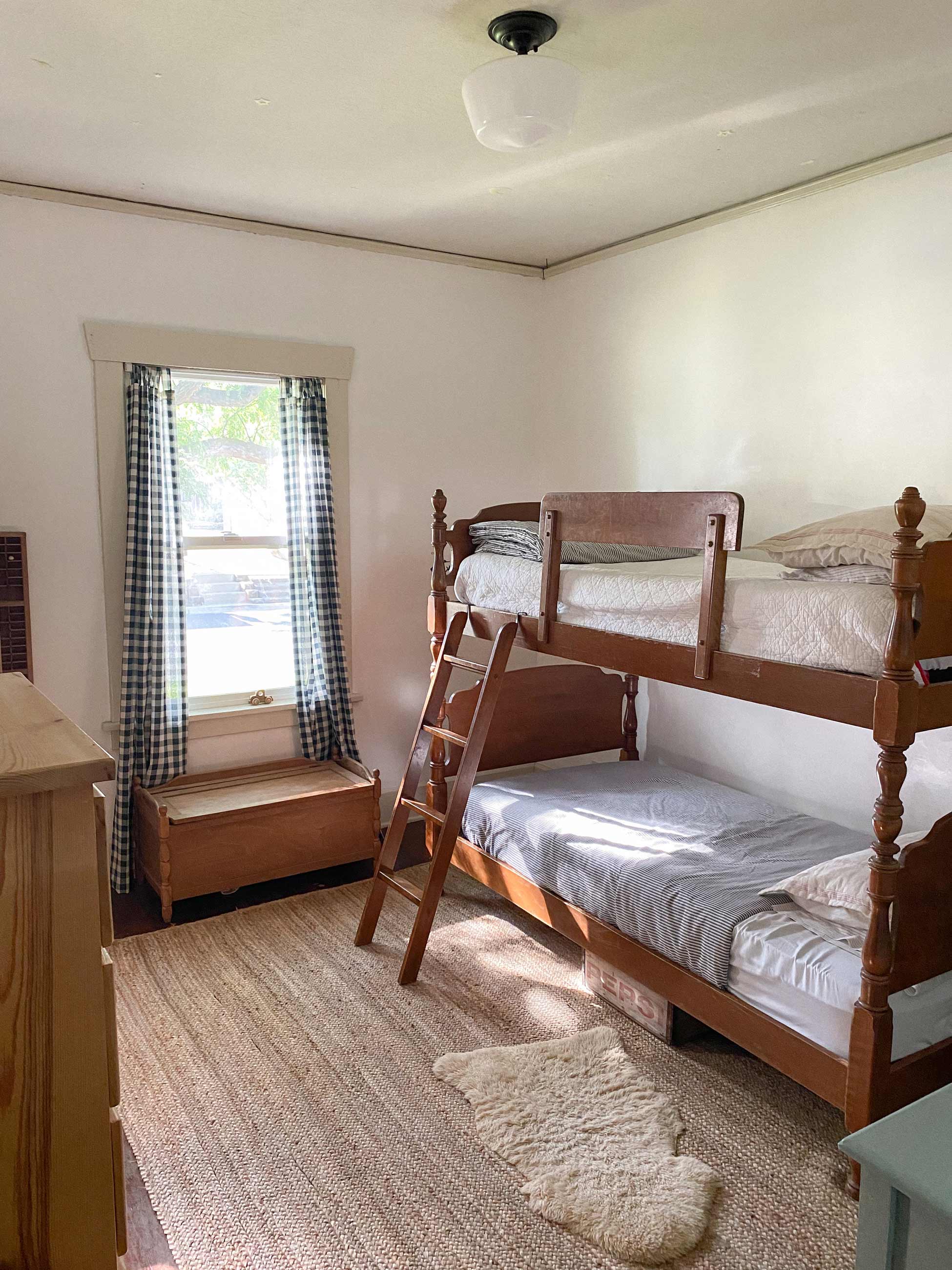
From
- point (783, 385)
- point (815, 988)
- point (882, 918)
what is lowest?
point (815, 988)

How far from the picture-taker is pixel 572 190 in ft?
11.8

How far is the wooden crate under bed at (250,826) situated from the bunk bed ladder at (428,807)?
1.61 feet

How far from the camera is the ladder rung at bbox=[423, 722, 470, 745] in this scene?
134 inches

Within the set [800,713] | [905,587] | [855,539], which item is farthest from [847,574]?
[800,713]

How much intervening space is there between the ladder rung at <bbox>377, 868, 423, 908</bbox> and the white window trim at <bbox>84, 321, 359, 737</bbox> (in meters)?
1.12

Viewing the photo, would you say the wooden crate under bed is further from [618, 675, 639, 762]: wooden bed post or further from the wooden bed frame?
[618, 675, 639, 762]: wooden bed post

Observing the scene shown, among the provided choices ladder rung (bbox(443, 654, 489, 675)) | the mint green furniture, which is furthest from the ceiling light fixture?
the mint green furniture

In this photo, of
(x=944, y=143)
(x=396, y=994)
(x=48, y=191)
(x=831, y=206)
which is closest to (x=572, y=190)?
(x=831, y=206)

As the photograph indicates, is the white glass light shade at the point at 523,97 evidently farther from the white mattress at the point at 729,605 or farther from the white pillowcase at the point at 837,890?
the white pillowcase at the point at 837,890

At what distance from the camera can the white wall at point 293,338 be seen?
3680mm

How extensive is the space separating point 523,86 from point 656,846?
227 centimetres

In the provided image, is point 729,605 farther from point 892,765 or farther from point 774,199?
point 774,199

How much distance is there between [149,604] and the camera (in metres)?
3.90

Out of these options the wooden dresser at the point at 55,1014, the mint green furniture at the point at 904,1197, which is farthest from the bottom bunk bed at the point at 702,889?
the wooden dresser at the point at 55,1014
